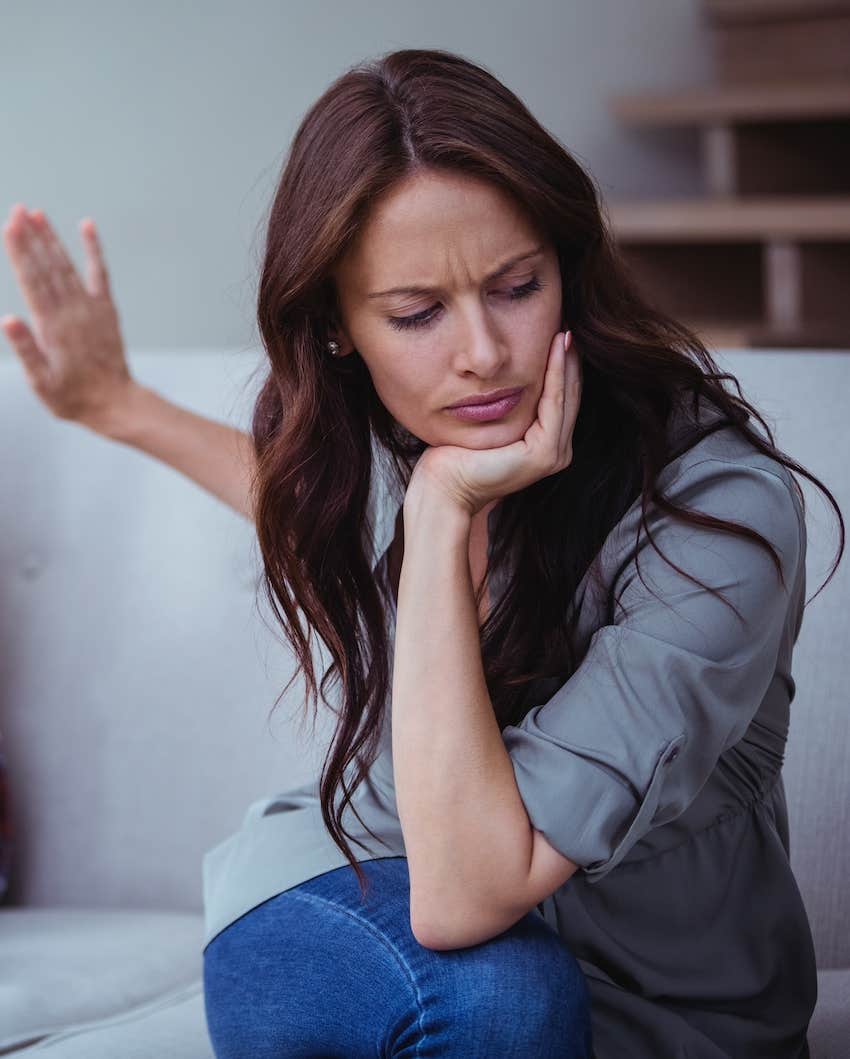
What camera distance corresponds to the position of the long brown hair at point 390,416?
1060mm

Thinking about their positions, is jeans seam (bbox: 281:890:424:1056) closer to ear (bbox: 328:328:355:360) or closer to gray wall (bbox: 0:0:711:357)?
ear (bbox: 328:328:355:360)

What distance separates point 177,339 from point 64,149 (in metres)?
0.41

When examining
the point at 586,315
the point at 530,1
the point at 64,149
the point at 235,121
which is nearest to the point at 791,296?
the point at 530,1

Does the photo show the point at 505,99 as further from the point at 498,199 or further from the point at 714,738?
the point at 714,738

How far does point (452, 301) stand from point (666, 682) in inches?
12.1

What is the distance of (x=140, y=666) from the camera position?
70.7 inches

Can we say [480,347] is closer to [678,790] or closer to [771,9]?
[678,790]

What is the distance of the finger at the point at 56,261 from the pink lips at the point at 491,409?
67 centimetres

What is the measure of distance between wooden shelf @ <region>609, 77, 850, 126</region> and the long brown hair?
2115 millimetres

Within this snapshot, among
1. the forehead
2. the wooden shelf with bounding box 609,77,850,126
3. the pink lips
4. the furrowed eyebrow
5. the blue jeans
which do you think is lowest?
the blue jeans

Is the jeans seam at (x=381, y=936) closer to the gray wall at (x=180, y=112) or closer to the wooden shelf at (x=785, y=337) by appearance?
the gray wall at (x=180, y=112)

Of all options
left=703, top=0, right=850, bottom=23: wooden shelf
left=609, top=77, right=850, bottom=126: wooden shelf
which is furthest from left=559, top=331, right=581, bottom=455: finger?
left=703, top=0, right=850, bottom=23: wooden shelf

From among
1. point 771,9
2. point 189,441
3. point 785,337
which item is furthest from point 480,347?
point 771,9

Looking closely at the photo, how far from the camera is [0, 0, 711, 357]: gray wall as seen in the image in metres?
2.58
